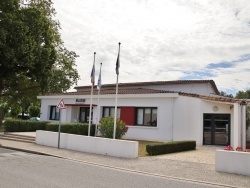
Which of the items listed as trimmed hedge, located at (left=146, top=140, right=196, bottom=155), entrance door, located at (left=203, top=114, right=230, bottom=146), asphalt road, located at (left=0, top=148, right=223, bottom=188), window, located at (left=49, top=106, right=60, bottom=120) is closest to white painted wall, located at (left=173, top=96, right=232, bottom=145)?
entrance door, located at (left=203, top=114, right=230, bottom=146)

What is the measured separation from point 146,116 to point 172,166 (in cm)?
1076

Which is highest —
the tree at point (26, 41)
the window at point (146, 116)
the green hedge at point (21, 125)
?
the tree at point (26, 41)

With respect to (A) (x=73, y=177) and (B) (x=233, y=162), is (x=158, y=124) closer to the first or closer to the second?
(B) (x=233, y=162)

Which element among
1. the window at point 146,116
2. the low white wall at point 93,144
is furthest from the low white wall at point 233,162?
the window at point 146,116

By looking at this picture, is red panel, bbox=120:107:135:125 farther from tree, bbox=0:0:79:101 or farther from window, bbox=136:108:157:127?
tree, bbox=0:0:79:101

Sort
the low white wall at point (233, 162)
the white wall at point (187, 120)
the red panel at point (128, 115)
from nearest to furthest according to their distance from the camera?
the low white wall at point (233, 162)
the white wall at point (187, 120)
the red panel at point (128, 115)

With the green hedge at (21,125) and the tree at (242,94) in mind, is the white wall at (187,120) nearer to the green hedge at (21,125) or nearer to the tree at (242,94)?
the green hedge at (21,125)

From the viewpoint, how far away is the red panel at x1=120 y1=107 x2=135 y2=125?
74.0 ft

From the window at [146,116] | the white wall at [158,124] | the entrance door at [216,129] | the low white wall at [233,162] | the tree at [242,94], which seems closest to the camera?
the low white wall at [233,162]

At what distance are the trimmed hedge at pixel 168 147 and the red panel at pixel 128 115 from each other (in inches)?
253

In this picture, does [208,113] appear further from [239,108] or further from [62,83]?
[62,83]

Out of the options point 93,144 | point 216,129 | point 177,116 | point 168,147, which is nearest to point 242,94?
point 216,129

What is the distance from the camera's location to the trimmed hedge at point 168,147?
46.8ft

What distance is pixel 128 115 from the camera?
74.7ft
